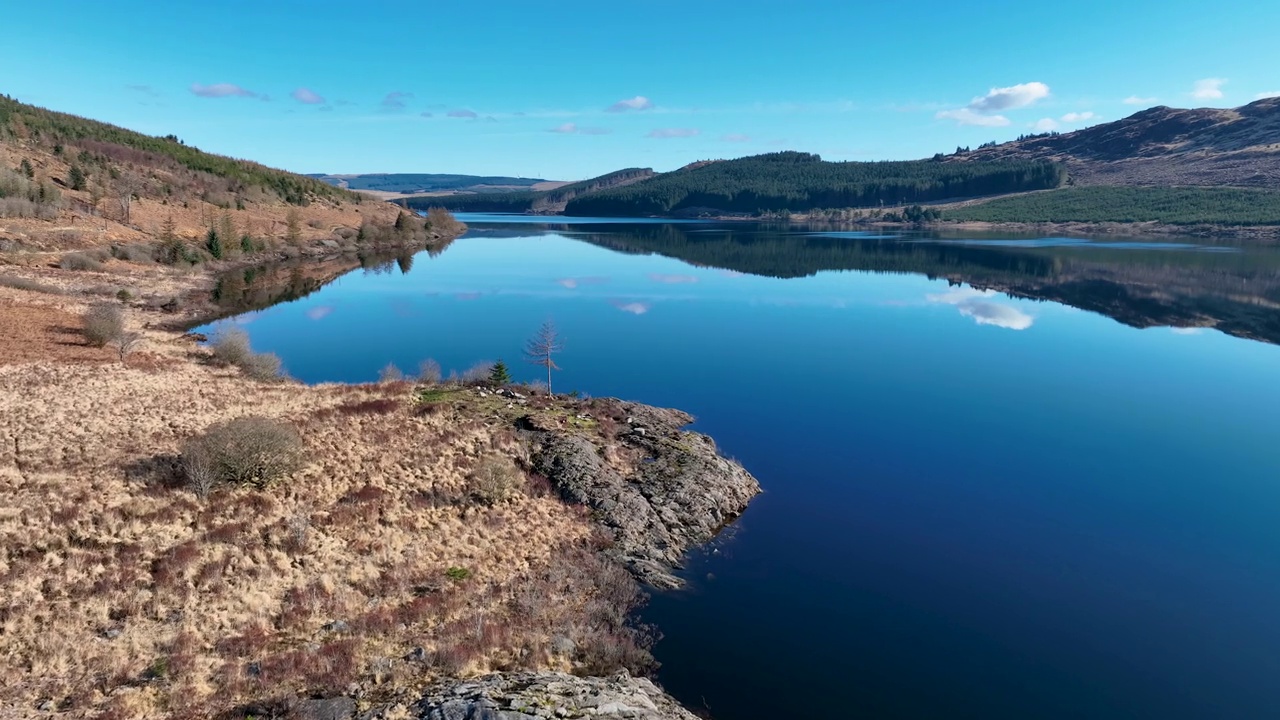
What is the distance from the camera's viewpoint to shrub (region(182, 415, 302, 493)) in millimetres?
20547

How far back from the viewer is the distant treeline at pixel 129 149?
10162cm

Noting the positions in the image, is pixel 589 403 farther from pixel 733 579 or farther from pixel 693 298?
pixel 693 298

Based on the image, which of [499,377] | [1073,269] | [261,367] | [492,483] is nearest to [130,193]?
[261,367]

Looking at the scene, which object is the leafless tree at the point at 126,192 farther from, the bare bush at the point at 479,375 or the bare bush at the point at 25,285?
the bare bush at the point at 479,375

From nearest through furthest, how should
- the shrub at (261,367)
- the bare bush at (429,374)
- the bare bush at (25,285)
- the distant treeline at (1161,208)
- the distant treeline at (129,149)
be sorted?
the bare bush at (429,374) < the shrub at (261,367) < the bare bush at (25,285) < the distant treeline at (129,149) < the distant treeline at (1161,208)

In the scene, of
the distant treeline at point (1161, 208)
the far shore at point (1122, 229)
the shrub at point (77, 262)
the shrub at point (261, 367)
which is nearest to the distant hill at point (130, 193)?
the shrub at point (77, 262)

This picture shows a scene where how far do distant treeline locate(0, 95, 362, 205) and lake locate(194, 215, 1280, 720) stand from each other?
2434 inches

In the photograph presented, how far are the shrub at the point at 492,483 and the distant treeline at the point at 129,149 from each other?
10791 cm

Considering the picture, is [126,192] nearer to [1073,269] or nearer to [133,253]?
[133,253]

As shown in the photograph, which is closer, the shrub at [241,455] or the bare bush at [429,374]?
the shrub at [241,455]

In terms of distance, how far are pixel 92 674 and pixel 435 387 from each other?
21.5 m

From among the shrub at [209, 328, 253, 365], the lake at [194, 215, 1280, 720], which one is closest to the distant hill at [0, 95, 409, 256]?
the lake at [194, 215, 1280, 720]

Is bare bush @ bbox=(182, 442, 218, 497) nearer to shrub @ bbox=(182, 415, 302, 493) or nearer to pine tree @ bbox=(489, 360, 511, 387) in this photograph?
shrub @ bbox=(182, 415, 302, 493)

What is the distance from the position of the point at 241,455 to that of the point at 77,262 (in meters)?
54.8
